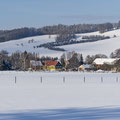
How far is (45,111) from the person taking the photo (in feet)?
43.0

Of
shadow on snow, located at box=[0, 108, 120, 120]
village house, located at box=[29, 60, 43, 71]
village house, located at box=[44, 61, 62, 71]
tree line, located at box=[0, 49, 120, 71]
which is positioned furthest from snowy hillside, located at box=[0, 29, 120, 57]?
shadow on snow, located at box=[0, 108, 120, 120]

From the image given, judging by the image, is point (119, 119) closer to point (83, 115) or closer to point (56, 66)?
point (83, 115)

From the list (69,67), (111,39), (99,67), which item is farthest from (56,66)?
(111,39)

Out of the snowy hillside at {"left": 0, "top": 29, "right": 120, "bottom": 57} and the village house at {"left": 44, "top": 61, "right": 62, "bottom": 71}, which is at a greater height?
the snowy hillside at {"left": 0, "top": 29, "right": 120, "bottom": 57}

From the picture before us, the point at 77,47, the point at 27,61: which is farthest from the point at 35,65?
the point at 77,47

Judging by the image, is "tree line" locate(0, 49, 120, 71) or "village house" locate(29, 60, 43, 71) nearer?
"tree line" locate(0, 49, 120, 71)

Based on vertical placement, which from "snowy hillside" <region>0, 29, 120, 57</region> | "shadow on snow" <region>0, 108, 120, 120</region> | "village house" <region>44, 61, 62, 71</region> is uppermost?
"snowy hillside" <region>0, 29, 120, 57</region>

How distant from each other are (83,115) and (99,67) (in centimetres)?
8454

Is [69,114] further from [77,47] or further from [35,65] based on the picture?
[77,47]

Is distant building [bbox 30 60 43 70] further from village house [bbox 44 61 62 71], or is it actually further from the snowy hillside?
the snowy hillside

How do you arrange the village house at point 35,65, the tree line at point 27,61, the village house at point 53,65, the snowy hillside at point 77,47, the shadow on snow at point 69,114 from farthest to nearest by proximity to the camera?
the snowy hillside at point 77,47 → the village house at point 53,65 → the village house at point 35,65 → the tree line at point 27,61 → the shadow on snow at point 69,114

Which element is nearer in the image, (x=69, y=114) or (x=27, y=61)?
(x=69, y=114)

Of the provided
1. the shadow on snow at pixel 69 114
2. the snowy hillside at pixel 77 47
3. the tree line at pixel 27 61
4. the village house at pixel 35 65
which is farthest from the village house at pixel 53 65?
the shadow on snow at pixel 69 114

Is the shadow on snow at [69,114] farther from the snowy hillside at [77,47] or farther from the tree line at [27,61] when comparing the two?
the snowy hillside at [77,47]
